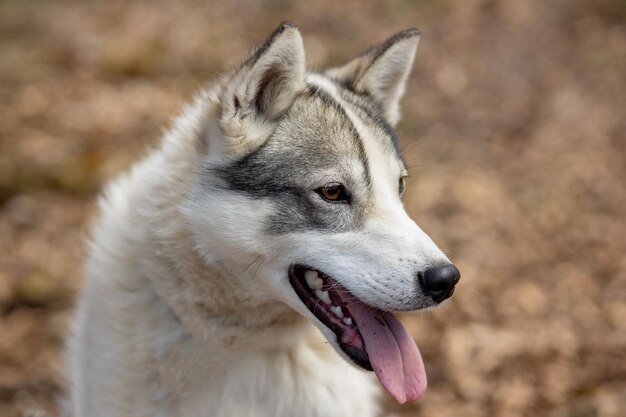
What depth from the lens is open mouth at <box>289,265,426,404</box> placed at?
3.18 metres

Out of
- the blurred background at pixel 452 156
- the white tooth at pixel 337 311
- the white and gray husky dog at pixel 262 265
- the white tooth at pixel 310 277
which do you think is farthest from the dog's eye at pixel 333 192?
the blurred background at pixel 452 156

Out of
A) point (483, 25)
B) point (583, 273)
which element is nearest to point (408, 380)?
point (583, 273)

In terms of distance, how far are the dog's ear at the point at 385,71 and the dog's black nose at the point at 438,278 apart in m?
1.25

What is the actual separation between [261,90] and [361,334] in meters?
1.13

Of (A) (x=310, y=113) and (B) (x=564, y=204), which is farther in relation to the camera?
(B) (x=564, y=204)

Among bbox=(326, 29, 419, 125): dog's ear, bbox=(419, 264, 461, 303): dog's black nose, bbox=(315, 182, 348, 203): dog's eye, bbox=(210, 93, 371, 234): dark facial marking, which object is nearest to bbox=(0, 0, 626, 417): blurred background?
bbox=(326, 29, 419, 125): dog's ear

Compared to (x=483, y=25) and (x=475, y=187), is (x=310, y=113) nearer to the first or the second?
(x=475, y=187)

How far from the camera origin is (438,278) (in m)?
3.02

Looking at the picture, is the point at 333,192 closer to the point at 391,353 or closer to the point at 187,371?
the point at 391,353

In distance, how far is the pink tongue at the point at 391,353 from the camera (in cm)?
318

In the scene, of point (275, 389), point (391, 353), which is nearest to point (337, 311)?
point (391, 353)

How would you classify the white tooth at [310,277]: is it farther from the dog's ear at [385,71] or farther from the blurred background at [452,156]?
the blurred background at [452,156]

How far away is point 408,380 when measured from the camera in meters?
3.25

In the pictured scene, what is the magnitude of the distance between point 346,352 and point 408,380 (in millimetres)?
301
